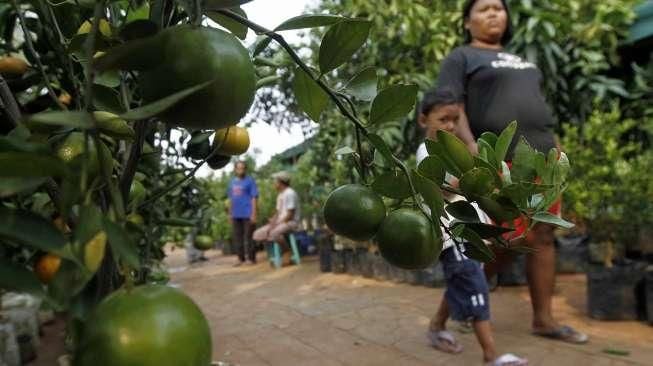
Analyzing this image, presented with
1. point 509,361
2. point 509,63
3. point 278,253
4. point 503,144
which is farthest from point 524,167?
point 278,253

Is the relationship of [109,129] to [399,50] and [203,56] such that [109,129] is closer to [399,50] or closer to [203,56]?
[203,56]

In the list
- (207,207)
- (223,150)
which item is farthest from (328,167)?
(223,150)

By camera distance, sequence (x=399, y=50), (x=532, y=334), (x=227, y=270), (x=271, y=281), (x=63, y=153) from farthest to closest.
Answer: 1. (x=227, y=270)
2. (x=271, y=281)
3. (x=399, y=50)
4. (x=532, y=334)
5. (x=63, y=153)

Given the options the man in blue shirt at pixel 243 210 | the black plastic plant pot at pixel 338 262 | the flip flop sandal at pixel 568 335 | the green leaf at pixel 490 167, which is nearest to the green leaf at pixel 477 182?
the green leaf at pixel 490 167

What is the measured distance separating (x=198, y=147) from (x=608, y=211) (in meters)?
3.63

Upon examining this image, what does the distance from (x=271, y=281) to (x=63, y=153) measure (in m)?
5.55

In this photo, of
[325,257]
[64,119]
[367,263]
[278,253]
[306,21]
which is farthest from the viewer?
[278,253]

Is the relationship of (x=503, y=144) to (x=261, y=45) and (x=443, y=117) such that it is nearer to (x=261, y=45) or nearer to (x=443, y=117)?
(x=261, y=45)

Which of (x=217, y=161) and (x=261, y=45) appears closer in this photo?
(x=261, y=45)

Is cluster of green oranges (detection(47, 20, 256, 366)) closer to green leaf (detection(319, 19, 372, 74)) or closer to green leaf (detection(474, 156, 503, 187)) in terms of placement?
green leaf (detection(319, 19, 372, 74))

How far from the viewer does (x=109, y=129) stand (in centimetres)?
46

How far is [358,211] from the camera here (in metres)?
0.71

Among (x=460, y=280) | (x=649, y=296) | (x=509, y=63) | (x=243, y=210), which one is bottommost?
(x=649, y=296)

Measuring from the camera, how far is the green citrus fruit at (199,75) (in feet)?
1.44
